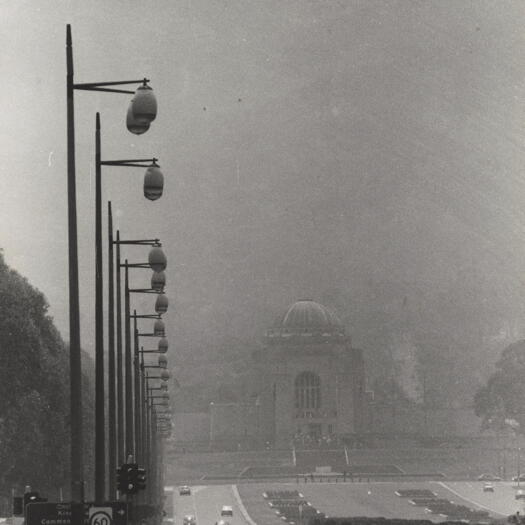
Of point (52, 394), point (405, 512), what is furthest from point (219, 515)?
point (52, 394)

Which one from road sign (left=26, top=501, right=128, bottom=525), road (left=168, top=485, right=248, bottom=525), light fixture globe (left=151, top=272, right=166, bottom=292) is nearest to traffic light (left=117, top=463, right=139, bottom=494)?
light fixture globe (left=151, top=272, right=166, bottom=292)

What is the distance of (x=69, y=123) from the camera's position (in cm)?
2597

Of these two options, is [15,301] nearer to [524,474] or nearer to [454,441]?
[524,474]

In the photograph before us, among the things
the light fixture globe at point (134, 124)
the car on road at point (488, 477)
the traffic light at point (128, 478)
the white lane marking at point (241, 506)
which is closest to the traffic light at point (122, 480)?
the traffic light at point (128, 478)

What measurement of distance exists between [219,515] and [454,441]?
83.6 metres

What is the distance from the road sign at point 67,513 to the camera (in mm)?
25734

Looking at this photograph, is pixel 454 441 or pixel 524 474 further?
pixel 454 441

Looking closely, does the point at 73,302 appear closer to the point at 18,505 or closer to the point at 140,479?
the point at 18,505

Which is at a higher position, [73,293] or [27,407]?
[27,407]

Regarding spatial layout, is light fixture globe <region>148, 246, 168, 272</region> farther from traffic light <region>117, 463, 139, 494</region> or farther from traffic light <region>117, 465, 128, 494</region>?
traffic light <region>117, 465, 128, 494</region>

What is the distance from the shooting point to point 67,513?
25656 mm

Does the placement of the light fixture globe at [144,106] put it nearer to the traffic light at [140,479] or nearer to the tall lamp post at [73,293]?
the tall lamp post at [73,293]

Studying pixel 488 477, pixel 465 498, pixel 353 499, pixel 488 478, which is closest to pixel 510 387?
pixel 488 477

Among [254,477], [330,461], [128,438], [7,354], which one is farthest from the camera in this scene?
[330,461]
